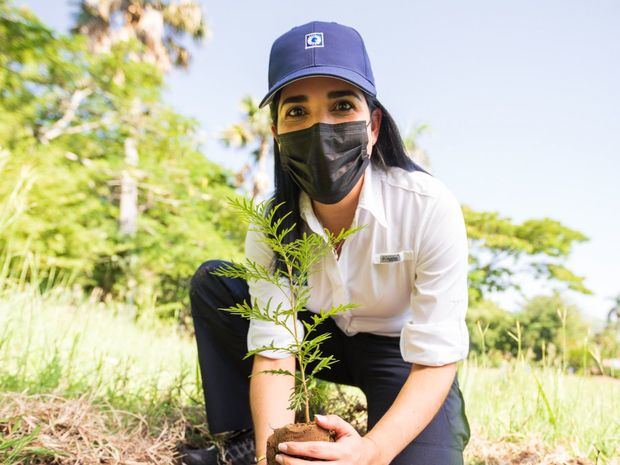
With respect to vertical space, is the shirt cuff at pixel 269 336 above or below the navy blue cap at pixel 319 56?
below

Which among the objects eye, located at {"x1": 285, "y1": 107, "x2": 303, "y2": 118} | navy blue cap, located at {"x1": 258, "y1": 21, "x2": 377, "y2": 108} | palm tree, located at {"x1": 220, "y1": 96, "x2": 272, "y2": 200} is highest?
palm tree, located at {"x1": 220, "y1": 96, "x2": 272, "y2": 200}

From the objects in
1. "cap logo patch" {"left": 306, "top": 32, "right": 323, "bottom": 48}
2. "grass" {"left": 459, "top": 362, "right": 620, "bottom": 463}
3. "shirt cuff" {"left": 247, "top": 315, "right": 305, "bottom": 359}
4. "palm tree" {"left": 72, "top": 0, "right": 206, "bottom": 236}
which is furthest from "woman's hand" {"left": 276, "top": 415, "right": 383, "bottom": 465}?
"palm tree" {"left": 72, "top": 0, "right": 206, "bottom": 236}

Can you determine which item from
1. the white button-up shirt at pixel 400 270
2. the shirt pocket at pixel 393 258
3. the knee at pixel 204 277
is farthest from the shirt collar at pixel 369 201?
the knee at pixel 204 277

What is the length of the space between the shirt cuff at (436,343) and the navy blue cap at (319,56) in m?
0.83

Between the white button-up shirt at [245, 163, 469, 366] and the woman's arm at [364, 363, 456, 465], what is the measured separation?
1.8 inches

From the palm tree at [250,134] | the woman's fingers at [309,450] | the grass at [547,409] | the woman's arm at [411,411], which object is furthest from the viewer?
the palm tree at [250,134]

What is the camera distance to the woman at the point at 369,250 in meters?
1.62

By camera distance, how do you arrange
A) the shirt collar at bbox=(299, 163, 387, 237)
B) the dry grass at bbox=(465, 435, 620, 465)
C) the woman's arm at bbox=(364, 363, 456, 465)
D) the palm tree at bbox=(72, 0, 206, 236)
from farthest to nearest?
1. the palm tree at bbox=(72, 0, 206, 236)
2. the dry grass at bbox=(465, 435, 620, 465)
3. the shirt collar at bbox=(299, 163, 387, 237)
4. the woman's arm at bbox=(364, 363, 456, 465)

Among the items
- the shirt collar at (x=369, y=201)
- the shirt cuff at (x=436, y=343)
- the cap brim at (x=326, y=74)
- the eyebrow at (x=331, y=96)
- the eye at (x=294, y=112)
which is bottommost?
the shirt cuff at (x=436, y=343)

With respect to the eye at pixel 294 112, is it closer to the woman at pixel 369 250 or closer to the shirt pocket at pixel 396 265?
the woman at pixel 369 250

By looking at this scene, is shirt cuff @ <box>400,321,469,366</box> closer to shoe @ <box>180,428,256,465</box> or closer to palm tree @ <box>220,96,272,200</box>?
shoe @ <box>180,428,256,465</box>

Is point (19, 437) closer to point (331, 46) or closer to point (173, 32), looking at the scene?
point (331, 46)

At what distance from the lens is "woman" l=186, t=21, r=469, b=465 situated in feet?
5.31

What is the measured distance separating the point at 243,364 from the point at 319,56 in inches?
57.7
